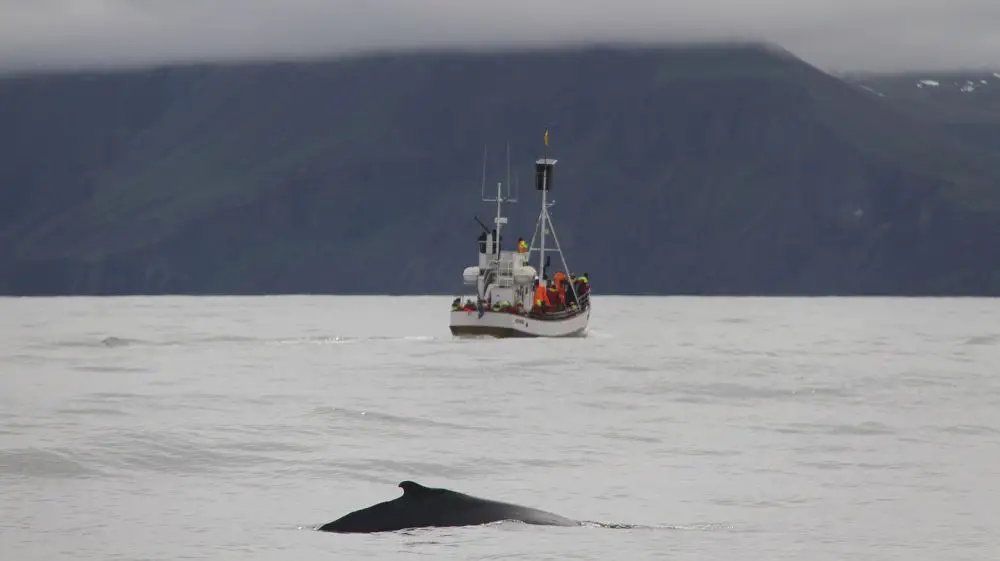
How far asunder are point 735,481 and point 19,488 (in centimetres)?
1417

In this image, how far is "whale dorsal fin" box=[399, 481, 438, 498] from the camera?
28438 mm

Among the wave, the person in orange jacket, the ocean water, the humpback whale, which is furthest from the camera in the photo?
the person in orange jacket

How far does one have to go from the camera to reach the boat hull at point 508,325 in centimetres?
11538

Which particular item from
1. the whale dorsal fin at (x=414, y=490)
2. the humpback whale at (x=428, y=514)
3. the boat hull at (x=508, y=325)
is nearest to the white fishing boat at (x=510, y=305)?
the boat hull at (x=508, y=325)

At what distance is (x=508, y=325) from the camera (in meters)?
116

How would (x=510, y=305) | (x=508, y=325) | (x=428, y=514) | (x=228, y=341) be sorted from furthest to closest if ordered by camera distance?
(x=228, y=341) → (x=510, y=305) → (x=508, y=325) → (x=428, y=514)

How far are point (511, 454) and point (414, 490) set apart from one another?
49.0ft

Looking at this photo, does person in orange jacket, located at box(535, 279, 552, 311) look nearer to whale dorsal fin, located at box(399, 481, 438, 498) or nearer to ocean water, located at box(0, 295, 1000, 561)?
ocean water, located at box(0, 295, 1000, 561)

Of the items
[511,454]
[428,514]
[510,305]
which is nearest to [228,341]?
[510,305]

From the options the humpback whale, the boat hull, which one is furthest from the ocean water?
the boat hull

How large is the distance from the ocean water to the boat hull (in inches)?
781

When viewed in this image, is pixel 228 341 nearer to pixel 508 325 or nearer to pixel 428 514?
pixel 508 325

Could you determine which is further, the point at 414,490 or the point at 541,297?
the point at 541,297

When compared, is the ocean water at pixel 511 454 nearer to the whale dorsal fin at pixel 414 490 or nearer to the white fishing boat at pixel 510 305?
the whale dorsal fin at pixel 414 490
